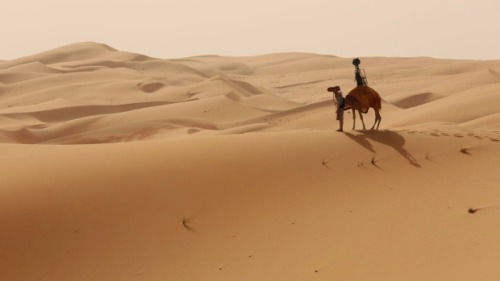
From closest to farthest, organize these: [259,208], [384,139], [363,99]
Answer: [259,208], [384,139], [363,99]

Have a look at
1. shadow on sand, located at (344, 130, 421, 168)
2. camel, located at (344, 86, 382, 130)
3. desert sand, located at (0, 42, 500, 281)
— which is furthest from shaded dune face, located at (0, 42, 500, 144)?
desert sand, located at (0, 42, 500, 281)

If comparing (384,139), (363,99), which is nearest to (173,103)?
(363,99)

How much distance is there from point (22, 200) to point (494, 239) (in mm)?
4542

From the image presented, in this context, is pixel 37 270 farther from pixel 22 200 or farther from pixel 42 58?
pixel 42 58

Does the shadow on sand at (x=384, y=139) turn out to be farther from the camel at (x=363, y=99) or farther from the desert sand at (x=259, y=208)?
the camel at (x=363, y=99)

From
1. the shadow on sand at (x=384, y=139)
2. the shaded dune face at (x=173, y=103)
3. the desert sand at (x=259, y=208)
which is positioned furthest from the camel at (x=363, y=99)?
the desert sand at (x=259, y=208)

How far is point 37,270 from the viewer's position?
5.36 m

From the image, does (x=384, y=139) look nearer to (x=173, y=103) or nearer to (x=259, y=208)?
(x=259, y=208)

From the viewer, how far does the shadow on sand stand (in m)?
8.19

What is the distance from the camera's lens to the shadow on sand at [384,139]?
8188mm

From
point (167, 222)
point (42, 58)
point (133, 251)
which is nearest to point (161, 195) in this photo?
point (167, 222)

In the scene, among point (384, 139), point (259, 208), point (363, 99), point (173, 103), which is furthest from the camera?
point (173, 103)

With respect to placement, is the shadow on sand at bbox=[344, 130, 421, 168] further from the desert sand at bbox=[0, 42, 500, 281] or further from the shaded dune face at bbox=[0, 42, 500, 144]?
the shaded dune face at bbox=[0, 42, 500, 144]

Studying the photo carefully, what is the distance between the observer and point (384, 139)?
870 centimetres
